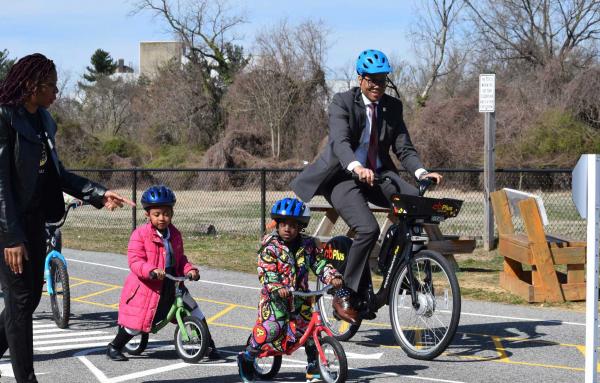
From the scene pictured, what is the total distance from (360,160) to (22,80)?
2.95 metres

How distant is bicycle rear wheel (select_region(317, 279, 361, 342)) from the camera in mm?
7543

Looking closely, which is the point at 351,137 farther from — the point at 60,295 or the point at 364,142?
the point at 60,295

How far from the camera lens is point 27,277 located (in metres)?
5.26

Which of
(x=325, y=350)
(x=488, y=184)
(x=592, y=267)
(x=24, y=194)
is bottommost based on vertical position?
(x=325, y=350)

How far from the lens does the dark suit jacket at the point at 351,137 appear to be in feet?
23.4

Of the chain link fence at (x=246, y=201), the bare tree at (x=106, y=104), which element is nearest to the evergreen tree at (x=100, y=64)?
the bare tree at (x=106, y=104)

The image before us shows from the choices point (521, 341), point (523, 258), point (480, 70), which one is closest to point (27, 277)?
point (521, 341)

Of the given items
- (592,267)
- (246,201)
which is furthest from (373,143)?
(246,201)

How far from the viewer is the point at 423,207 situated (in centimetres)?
670

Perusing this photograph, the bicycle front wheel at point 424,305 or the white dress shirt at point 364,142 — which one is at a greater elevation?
the white dress shirt at point 364,142

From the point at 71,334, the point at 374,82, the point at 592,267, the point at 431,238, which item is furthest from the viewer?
the point at 431,238

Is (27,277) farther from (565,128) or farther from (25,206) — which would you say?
(565,128)

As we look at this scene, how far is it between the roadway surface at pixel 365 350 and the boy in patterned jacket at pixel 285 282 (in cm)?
42

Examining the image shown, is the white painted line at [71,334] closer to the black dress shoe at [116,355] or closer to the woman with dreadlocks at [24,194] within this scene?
the black dress shoe at [116,355]
